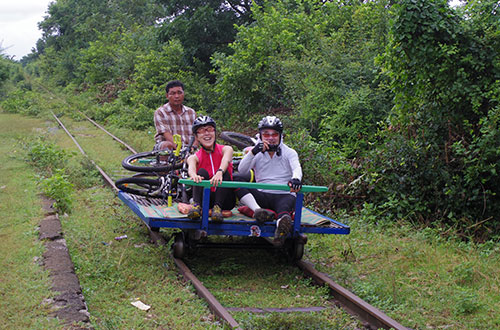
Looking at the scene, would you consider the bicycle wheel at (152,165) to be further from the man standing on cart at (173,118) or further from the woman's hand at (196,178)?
the woman's hand at (196,178)

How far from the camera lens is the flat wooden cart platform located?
5.92 m

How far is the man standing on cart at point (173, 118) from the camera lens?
8.38 metres

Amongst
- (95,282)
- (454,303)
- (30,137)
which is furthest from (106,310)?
(30,137)

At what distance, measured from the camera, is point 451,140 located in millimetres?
8203

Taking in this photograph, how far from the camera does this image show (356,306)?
525 centimetres

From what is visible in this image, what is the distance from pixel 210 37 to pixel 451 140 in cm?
1515

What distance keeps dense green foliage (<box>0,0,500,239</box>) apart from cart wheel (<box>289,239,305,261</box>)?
97.6 inches

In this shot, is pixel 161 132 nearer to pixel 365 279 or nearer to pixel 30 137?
pixel 365 279

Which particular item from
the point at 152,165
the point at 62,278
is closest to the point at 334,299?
the point at 62,278

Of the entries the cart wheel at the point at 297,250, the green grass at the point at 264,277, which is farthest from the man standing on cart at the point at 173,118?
the cart wheel at the point at 297,250

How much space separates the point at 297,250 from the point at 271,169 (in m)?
1.09

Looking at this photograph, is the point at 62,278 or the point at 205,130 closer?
the point at 62,278

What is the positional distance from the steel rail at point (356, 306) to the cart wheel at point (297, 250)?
0.24m

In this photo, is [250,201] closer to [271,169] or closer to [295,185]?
[271,169]
